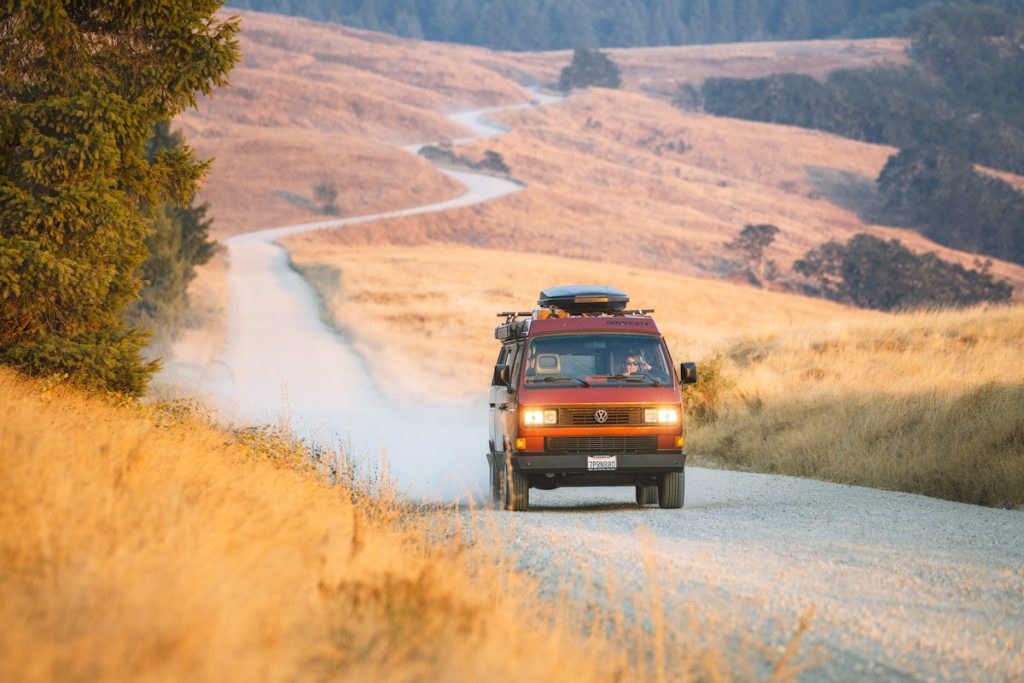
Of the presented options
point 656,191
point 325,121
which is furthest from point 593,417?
point 325,121

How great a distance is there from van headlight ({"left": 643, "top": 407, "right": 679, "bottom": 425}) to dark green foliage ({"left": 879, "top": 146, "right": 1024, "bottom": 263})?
103884 millimetres

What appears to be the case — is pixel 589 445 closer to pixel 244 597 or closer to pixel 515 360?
pixel 515 360

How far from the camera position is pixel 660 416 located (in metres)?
12.3

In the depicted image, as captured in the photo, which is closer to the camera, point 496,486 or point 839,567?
point 839,567

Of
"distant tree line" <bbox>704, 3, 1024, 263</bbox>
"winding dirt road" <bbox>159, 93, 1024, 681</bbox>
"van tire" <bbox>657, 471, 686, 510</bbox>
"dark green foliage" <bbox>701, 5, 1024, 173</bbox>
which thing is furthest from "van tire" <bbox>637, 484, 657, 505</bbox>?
"dark green foliage" <bbox>701, 5, 1024, 173</bbox>

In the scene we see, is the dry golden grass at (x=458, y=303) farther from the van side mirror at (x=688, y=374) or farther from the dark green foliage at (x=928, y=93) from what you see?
the dark green foliage at (x=928, y=93)

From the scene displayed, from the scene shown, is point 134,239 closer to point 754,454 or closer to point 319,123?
point 754,454

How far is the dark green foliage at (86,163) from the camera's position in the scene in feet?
46.2

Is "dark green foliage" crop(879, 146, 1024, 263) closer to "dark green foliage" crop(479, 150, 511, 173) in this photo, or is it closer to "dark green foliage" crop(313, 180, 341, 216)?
"dark green foliage" crop(479, 150, 511, 173)

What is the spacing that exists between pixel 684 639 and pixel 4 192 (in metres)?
11.4

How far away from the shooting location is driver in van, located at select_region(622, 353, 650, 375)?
13.0 metres

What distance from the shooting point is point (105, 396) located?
14461 millimetres

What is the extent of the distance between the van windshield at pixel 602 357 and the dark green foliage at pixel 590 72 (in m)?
169

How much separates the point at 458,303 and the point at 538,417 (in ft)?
114
